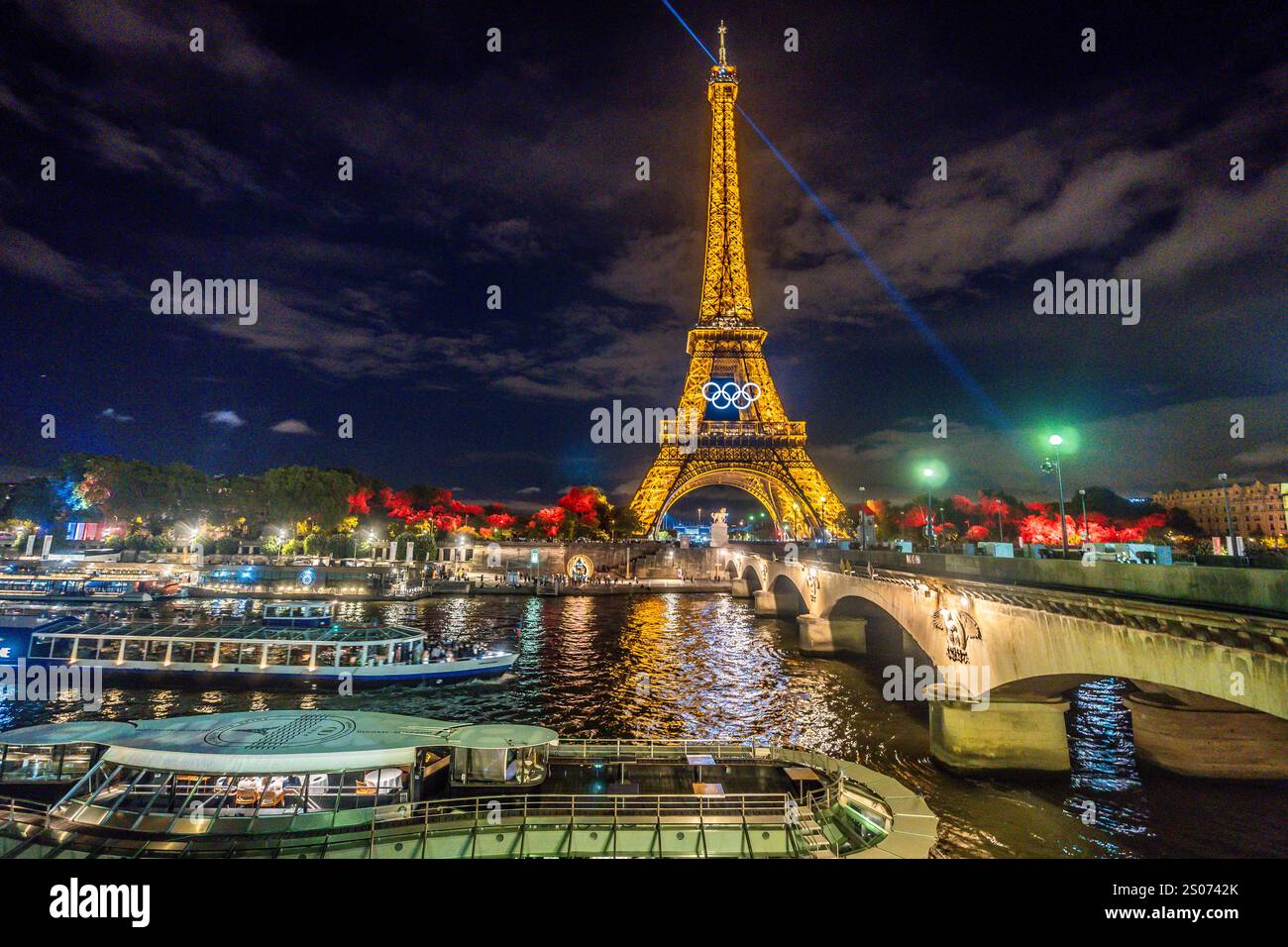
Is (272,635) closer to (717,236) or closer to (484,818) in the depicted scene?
(484,818)

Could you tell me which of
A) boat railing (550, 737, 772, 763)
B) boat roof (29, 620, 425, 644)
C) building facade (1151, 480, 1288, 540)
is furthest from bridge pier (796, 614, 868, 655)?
building facade (1151, 480, 1288, 540)

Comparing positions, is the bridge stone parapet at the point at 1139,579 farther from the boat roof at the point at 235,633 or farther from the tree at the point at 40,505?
the tree at the point at 40,505

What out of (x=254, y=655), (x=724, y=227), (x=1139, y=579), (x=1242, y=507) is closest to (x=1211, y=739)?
(x=1139, y=579)

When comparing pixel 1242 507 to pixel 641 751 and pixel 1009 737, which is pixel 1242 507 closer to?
pixel 1009 737

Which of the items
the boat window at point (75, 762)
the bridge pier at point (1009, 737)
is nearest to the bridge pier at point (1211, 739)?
the bridge pier at point (1009, 737)
